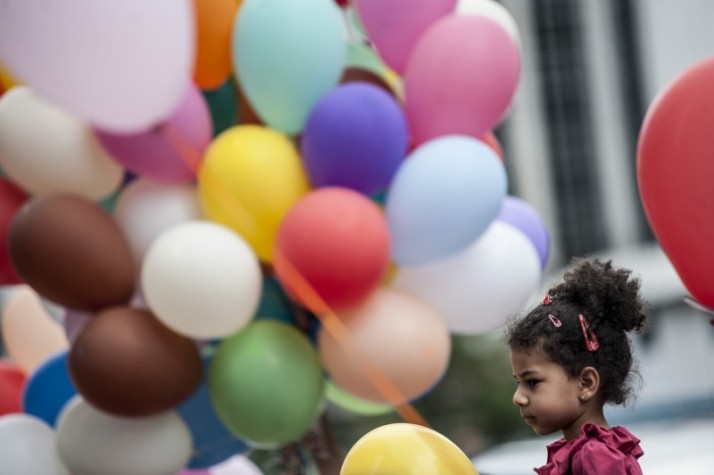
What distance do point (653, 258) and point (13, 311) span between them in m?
7.35

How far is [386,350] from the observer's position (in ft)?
8.87

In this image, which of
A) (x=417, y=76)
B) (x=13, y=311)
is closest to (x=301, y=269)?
(x=417, y=76)

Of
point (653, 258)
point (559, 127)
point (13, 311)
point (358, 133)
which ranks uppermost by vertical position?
point (358, 133)

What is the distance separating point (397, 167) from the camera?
9.14 ft

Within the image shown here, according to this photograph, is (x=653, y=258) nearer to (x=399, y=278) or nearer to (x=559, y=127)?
(x=559, y=127)

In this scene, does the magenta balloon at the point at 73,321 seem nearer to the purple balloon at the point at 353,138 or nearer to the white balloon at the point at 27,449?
the white balloon at the point at 27,449

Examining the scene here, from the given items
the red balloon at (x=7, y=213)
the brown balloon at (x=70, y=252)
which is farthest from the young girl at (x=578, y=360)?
the red balloon at (x=7, y=213)

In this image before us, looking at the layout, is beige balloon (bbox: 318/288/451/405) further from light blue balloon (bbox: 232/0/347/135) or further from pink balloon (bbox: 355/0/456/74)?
pink balloon (bbox: 355/0/456/74)

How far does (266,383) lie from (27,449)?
678 mm

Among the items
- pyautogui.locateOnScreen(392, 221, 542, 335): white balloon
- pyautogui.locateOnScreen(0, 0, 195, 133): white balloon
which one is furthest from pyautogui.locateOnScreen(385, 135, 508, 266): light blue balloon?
pyautogui.locateOnScreen(0, 0, 195, 133): white balloon

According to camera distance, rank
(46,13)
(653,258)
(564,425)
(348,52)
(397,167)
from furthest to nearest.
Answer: (653,258) < (348,52) < (397,167) < (46,13) < (564,425)

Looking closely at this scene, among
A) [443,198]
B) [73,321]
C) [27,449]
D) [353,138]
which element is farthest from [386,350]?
[27,449]

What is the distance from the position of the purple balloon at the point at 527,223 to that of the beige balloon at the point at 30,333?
4.31ft

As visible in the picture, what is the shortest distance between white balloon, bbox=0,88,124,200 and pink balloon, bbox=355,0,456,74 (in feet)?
2.19
